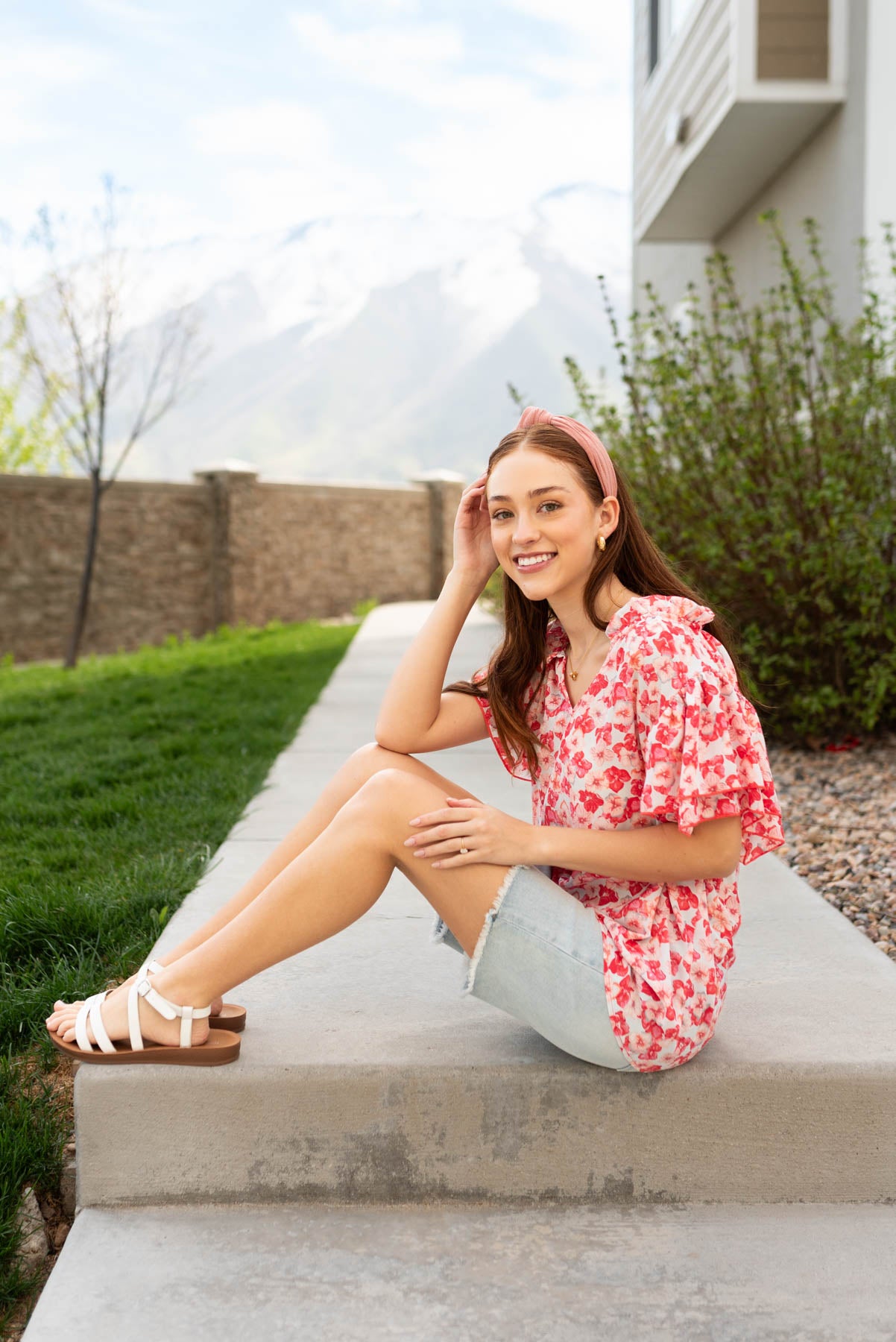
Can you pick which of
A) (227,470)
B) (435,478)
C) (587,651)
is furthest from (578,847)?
(435,478)

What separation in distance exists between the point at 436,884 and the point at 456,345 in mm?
178660

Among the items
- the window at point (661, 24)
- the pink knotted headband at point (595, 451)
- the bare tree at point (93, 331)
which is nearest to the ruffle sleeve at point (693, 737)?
the pink knotted headband at point (595, 451)

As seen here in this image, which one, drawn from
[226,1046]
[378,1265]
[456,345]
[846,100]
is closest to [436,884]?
[226,1046]

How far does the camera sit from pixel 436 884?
194 cm

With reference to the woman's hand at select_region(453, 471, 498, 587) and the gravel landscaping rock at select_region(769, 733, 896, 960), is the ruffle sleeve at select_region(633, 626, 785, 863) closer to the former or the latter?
the woman's hand at select_region(453, 471, 498, 587)

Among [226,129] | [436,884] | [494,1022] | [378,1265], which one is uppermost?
[226,129]

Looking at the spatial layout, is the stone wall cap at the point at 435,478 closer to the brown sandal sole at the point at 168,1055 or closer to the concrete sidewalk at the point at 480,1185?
the concrete sidewalk at the point at 480,1185

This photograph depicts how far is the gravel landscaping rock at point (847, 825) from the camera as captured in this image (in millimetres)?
3258

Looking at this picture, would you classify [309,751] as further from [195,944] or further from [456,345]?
[456,345]

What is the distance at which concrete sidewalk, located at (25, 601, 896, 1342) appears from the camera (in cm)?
165

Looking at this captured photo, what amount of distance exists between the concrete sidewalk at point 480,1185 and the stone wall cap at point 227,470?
15219 millimetres

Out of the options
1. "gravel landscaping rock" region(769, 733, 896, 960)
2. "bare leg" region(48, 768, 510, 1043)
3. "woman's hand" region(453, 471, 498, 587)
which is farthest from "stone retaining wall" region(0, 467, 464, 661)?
"bare leg" region(48, 768, 510, 1043)

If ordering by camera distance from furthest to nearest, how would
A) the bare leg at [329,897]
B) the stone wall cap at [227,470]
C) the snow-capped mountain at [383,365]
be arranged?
the snow-capped mountain at [383,365] → the stone wall cap at [227,470] → the bare leg at [329,897]

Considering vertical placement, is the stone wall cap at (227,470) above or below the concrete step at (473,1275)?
above
